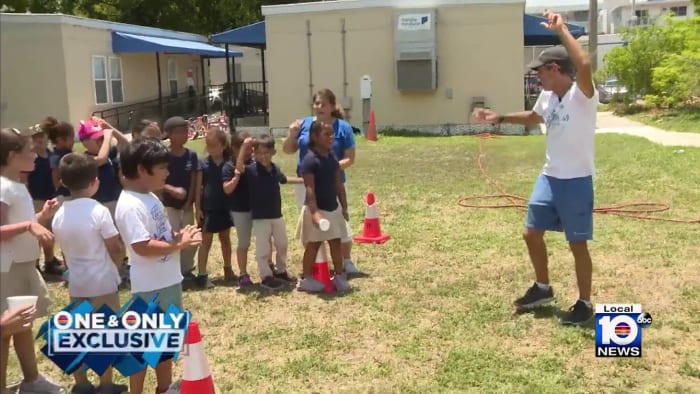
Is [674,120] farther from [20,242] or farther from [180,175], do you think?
[20,242]

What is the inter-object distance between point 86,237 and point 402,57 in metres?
15.4

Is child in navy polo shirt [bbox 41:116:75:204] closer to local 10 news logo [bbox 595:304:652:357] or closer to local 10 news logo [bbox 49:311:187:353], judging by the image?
local 10 news logo [bbox 49:311:187:353]

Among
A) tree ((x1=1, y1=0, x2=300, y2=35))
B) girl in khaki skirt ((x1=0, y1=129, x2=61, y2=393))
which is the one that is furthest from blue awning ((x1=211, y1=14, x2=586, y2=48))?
girl in khaki skirt ((x1=0, y1=129, x2=61, y2=393))

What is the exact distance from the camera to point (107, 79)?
2095 cm

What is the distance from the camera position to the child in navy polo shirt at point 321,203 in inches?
203

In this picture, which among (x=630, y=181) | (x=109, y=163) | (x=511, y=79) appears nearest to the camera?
(x=109, y=163)

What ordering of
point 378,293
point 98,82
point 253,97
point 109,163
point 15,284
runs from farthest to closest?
point 253,97 → point 98,82 → point 109,163 → point 378,293 → point 15,284

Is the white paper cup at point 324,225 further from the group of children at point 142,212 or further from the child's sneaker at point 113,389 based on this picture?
the child's sneaker at point 113,389

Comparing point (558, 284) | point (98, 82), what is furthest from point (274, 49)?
point (558, 284)

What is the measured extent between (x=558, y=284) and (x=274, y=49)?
48.3ft

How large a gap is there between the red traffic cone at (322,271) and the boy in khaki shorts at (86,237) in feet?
7.00

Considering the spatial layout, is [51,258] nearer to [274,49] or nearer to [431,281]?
[431,281]

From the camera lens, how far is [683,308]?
4.70m

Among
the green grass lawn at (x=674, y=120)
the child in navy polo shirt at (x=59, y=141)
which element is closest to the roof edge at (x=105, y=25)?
the child in navy polo shirt at (x=59, y=141)
